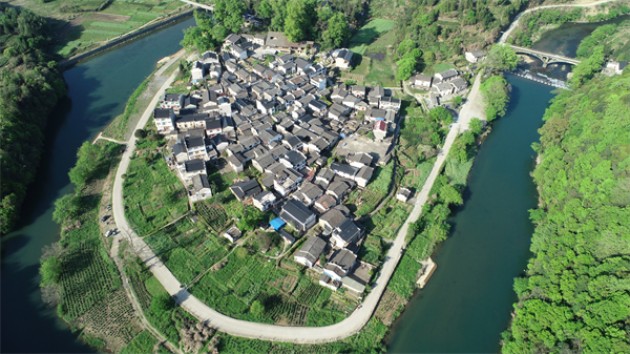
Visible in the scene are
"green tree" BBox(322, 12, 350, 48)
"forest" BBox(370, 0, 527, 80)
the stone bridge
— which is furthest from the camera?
"green tree" BBox(322, 12, 350, 48)

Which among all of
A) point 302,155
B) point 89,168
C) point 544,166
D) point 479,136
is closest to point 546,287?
point 544,166

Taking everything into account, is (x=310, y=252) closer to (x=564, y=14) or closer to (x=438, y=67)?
(x=438, y=67)

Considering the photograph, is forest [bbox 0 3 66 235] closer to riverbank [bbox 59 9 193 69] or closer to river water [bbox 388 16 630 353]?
riverbank [bbox 59 9 193 69]

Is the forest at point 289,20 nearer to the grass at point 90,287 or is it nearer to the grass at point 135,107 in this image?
the grass at point 135,107

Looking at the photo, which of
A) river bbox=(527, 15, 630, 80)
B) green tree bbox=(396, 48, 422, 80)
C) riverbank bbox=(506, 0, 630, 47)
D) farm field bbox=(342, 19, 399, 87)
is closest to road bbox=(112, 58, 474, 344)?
green tree bbox=(396, 48, 422, 80)

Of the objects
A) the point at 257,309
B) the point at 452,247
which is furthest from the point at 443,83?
the point at 257,309

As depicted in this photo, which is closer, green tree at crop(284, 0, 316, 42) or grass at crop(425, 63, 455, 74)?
grass at crop(425, 63, 455, 74)

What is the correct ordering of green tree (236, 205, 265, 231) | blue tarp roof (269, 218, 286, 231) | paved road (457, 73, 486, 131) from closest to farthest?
green tree (236, 205, 265, 231) < blue tarp roof (269, 218, 286, 231) < paved road (457, 73, 486, 131)
